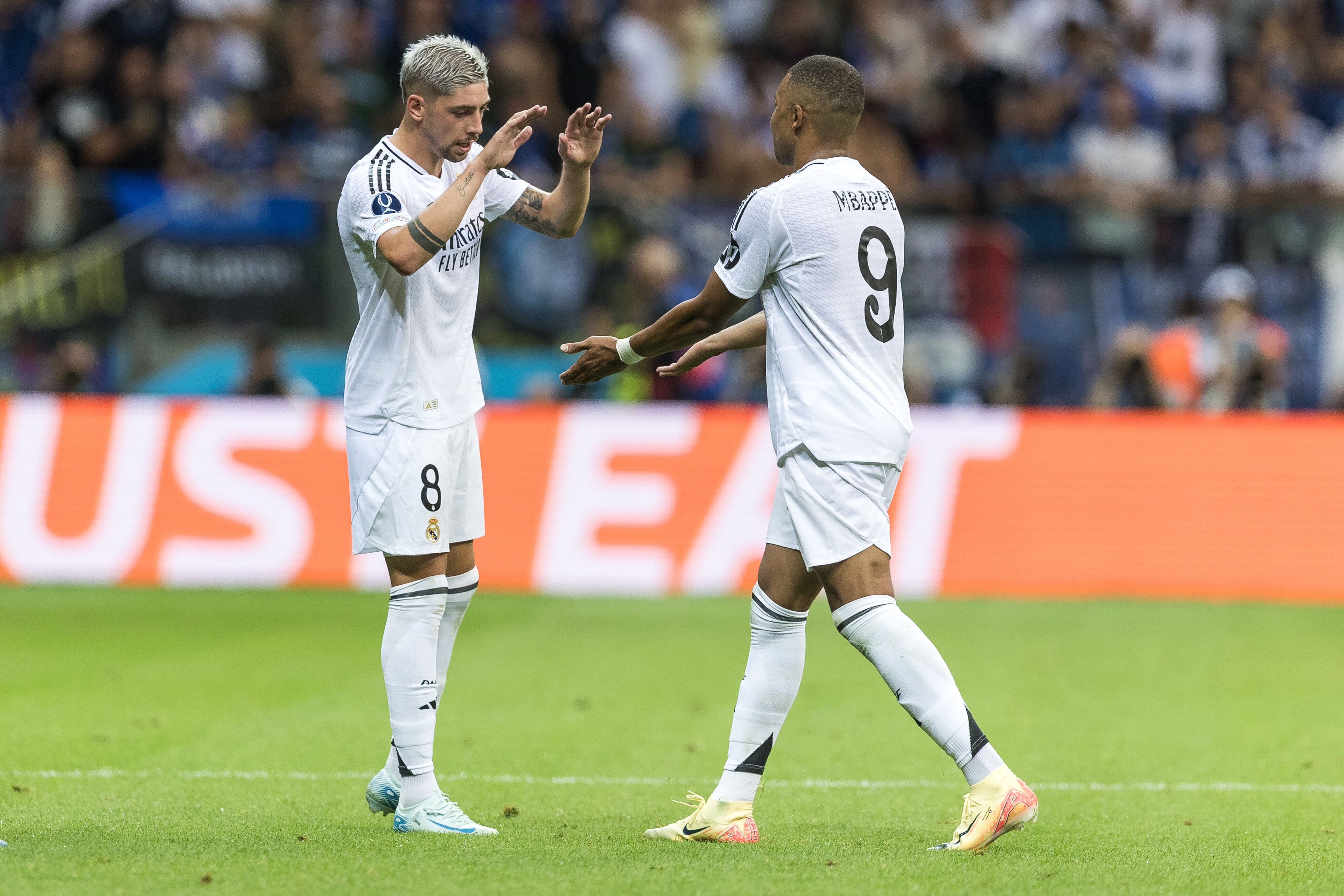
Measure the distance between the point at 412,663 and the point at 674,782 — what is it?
139 centimetres

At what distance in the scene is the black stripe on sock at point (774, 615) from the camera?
5.21 metres

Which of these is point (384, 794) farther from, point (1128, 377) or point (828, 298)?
point (1128, 377)

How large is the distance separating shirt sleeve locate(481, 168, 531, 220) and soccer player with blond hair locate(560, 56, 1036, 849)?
787mm

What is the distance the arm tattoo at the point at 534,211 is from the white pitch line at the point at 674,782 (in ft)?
6.85

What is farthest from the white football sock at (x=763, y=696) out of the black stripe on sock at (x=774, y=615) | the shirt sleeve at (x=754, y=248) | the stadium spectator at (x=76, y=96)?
the stadium spectator at (x=76, y=96)

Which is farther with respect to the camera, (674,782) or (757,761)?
(674,782)

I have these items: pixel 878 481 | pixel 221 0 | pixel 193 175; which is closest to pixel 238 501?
pixel 193 175

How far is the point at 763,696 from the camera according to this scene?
17.1 feet

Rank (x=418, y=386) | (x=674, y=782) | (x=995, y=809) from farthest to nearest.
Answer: (x=674, y=782) < (x=418, y=386) < (x=995, y=809)

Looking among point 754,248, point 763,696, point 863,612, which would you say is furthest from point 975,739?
point 754,248

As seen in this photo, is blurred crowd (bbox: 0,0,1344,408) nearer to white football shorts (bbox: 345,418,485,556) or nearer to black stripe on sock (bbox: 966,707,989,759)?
white football shorts (bbox: 345,418,485,556)

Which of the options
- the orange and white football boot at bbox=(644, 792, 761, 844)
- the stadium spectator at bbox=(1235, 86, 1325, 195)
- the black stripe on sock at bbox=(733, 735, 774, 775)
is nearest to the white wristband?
the black stripe on sock at bbox=(733, 735, 774, 775)

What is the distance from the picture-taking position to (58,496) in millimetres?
12664

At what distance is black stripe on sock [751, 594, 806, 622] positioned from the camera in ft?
17.1
